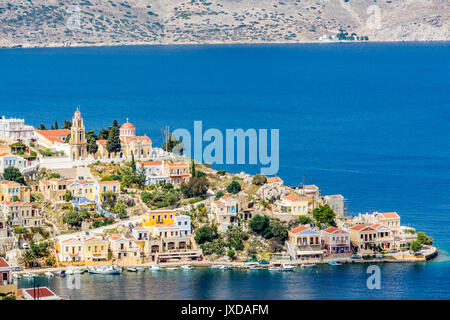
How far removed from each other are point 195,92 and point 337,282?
101 metres

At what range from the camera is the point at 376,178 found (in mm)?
74875

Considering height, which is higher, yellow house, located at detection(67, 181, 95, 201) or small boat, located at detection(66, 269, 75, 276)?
yellow house, located at detection(67, 181, 95, 201)

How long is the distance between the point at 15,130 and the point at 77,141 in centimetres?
625

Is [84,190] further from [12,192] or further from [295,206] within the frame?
[295,206]

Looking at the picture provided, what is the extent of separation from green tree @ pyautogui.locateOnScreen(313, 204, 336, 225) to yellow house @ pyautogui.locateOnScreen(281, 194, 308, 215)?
0.65 m

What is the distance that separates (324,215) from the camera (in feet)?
172

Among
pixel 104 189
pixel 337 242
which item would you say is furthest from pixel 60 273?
pixel 337 242

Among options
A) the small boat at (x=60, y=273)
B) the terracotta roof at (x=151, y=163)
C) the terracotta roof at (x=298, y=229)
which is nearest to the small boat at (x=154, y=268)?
the small boat at (x=60, y=273)

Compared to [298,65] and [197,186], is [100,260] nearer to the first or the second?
[197,186]

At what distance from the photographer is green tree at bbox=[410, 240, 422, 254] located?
5003 centimetres

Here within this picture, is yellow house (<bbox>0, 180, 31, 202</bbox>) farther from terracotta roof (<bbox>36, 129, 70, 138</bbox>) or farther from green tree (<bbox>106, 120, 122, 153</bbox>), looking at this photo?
terracotta roof (<bbox>36, 129, 70, 138</bbox>)

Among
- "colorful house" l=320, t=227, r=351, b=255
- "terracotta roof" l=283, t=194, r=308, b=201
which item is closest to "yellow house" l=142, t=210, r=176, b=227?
"terracotta roof" l=283, t=194, r=308, b=201

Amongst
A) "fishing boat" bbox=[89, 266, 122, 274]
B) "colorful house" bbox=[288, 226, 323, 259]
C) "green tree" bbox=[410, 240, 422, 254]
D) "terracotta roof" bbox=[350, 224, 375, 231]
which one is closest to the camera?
"fishing boat" bbox=[89, 266, 122, 274]
